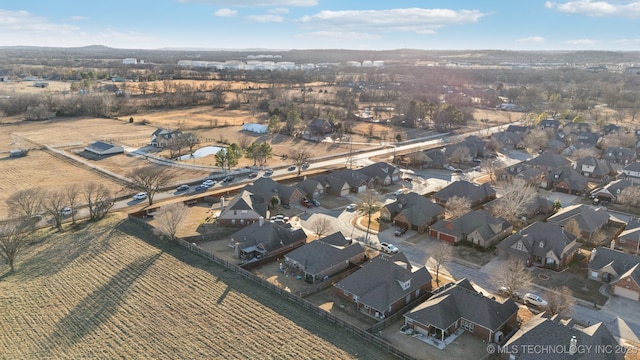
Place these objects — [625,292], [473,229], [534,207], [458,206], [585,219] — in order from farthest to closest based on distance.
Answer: [534,207]
[458,206]
[585,219]
[473,229]
[625,292]

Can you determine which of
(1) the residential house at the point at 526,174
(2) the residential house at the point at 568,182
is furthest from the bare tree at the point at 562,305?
(2) the residential house at the point at 568,182

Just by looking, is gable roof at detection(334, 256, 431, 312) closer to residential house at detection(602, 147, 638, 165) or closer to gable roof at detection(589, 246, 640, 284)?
gable roof at detection(589, 246, 640, 284)

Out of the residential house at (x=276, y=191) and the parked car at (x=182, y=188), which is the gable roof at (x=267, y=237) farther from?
the parked car at (x=182, y=188)

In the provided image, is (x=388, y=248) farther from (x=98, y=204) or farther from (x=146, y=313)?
(x=98, y=204)

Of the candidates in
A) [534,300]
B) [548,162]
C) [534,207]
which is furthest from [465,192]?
[548,162]

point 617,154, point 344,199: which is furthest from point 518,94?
point 344,199
